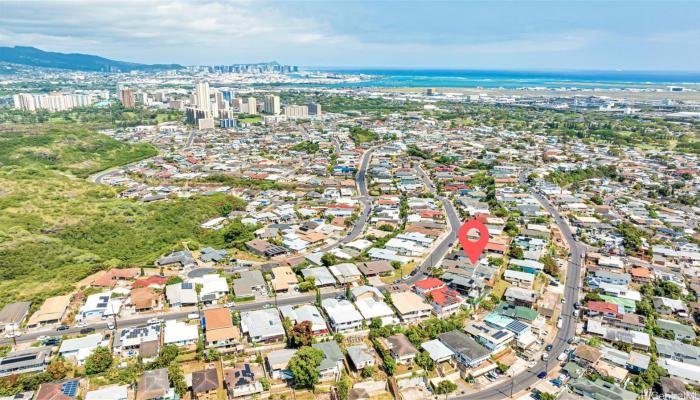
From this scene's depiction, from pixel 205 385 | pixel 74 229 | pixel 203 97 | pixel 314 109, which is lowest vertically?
pixel 205 385

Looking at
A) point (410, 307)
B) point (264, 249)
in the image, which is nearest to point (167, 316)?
point (264, 249)

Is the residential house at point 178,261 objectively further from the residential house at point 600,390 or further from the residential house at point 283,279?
the residential house at point 600,390

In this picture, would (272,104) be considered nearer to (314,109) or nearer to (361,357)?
(314,109)

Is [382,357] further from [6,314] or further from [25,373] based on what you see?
[6,314]

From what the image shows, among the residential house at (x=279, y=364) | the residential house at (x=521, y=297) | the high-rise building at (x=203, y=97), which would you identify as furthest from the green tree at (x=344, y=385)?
the high-rise building at (x=203, y=97)

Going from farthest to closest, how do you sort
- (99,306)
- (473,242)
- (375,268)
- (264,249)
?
(473,242)
(264,249)
(375,268)
(99,306)

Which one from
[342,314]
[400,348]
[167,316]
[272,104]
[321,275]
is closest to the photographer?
[400,348]
